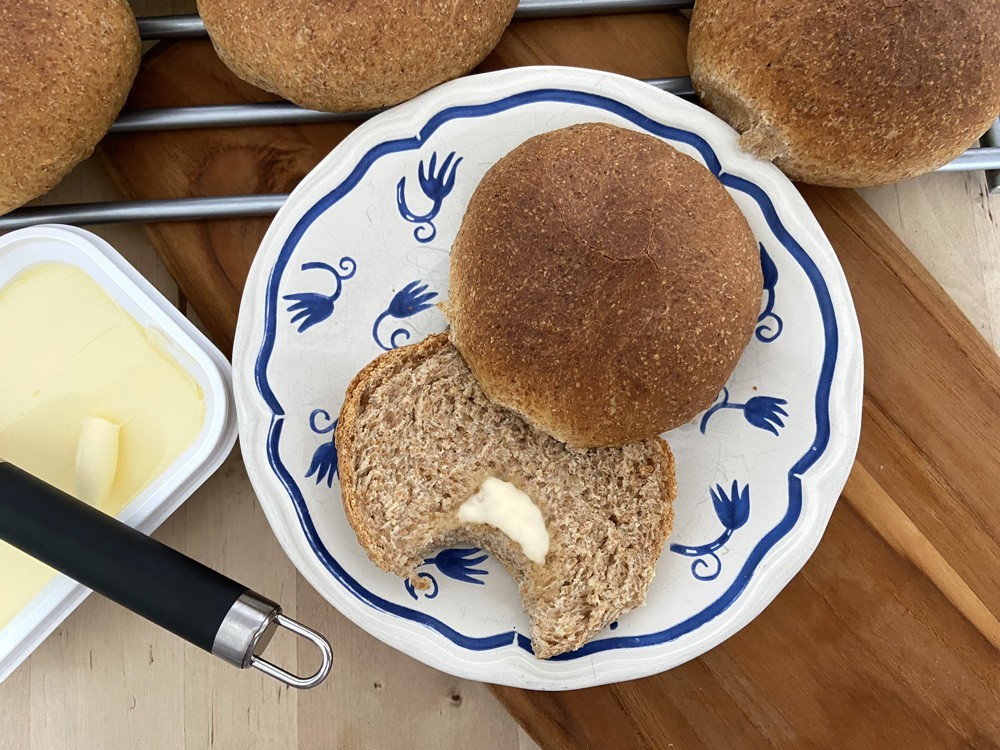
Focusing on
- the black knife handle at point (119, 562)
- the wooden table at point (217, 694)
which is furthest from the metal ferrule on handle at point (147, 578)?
the wooden table at point (217, 694)

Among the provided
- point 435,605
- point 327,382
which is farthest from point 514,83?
point 435,605

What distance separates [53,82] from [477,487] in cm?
85

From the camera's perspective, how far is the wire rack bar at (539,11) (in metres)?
1.20

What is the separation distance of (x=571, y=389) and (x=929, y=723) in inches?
33.4

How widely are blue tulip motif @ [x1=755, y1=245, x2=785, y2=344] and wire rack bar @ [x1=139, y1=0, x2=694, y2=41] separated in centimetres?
45

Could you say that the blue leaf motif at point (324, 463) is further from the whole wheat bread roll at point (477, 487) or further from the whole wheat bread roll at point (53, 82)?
the whole wheat bread roll at point (53, 82)

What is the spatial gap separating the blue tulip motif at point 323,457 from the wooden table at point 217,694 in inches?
8.7

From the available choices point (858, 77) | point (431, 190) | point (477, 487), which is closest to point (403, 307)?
point (431, 190)

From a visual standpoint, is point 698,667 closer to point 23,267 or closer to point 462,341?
point 462,341

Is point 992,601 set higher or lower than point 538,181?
lower

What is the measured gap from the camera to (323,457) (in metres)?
1.16

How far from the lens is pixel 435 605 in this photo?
45.2 inches

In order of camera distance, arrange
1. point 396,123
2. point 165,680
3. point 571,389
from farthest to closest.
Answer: point 165,680
point 396,123
point 571,389

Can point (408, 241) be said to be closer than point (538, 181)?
No
